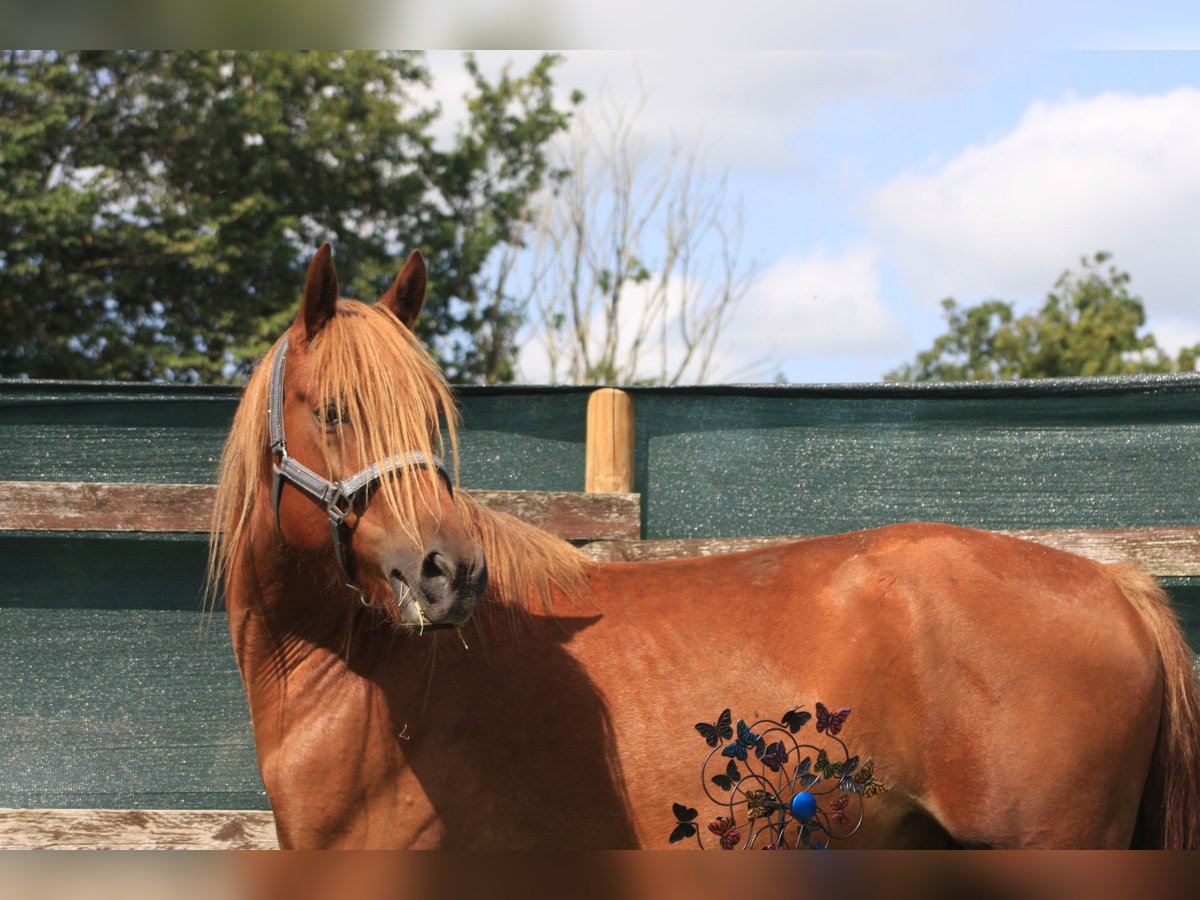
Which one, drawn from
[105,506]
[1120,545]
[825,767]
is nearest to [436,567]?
[825,767]

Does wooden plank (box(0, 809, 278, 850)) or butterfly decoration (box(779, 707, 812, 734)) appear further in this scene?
wooden plank (box(0, 809, 278, 850))

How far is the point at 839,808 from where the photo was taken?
2.55 m

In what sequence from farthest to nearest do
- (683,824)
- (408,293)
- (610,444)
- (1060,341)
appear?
(1060,341), (610,444), (408,293), (683,824)

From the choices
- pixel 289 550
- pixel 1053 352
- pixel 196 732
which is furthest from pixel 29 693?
Result: pixel 1053 352

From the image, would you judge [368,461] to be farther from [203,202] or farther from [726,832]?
[203,202]

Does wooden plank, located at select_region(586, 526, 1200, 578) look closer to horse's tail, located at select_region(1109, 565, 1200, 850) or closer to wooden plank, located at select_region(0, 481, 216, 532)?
horse's tail, located at select_region(1109, 565, 1200, 850)

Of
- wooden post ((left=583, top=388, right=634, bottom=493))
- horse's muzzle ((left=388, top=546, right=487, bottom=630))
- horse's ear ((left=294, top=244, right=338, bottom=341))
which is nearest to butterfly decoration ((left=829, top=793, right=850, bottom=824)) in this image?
horse's muzzle ((left=388, top=546, right=487, bottom=630))

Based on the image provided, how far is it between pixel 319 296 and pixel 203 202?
1236cm

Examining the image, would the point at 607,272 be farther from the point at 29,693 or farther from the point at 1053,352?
the point at 29,693

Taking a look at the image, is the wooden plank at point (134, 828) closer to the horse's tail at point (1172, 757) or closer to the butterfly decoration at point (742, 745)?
the butterfly decoration at point (742, 745)

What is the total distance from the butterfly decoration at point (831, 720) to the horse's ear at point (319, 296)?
1.57 m

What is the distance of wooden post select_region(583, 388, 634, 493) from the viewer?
3879 mm

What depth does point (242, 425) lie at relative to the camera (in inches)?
109

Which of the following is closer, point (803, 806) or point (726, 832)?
point (803, 806)
